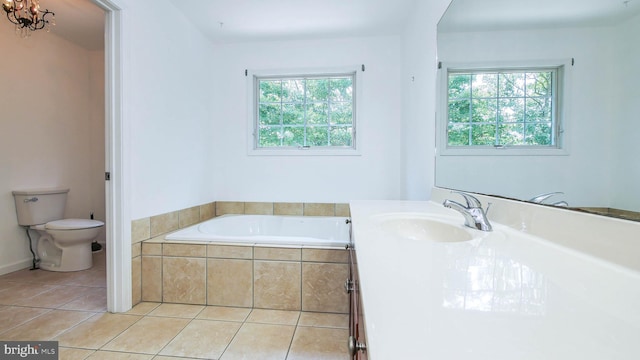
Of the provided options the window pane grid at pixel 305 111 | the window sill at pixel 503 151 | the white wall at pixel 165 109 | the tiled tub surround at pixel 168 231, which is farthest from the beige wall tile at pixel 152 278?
the window sill at pixel 503 151

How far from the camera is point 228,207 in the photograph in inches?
111

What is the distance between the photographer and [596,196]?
0.67 meters

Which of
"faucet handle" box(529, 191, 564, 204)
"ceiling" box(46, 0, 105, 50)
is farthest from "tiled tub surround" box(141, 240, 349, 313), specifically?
"ceiling" box(46, 0, 105, 50)

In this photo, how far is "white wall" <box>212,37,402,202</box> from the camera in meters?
2.65

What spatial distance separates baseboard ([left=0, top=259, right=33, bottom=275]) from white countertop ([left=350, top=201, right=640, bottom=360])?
3367 mm

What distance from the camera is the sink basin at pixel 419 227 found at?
3.61 feet

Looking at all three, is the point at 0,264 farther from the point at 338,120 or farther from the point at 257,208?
the point at 338,120

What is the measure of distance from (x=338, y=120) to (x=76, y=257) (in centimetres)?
279

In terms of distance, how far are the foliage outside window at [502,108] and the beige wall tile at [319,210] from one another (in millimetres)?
1390

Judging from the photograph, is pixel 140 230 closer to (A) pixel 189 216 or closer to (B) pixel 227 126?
(A) pixel 189 216

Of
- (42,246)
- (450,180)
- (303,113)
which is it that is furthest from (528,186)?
(42,246)

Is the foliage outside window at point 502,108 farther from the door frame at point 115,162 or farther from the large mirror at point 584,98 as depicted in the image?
the door frame at point 115,162

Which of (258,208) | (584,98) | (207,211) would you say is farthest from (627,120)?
(207,211)

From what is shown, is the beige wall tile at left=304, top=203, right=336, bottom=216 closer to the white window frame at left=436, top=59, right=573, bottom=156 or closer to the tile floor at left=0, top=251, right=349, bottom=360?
the tile floor at left=0, top=251, right=349, bottom=360
